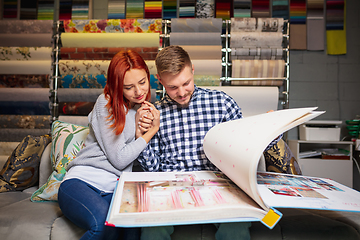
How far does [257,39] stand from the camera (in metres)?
2.36

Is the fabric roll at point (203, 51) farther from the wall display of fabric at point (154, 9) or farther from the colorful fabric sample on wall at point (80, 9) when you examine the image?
the colorful fabric sample on wall at point (80, 9)

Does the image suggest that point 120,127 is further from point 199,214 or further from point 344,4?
point 344,4

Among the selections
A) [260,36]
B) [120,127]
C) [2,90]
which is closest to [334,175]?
[260,36]

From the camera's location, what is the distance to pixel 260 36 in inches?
92.7

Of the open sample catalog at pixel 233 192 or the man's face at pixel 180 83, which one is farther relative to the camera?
the man's face at pixel 180 83

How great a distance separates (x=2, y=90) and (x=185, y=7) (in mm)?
2028

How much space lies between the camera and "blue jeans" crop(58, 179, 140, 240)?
2.53ft

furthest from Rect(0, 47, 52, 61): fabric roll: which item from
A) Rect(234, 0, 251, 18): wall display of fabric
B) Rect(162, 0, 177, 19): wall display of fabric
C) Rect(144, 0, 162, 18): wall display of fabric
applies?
Rect(234, 0, 251, 18): wall display of fabric

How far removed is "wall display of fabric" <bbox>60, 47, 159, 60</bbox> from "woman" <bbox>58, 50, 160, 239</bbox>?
134 cm

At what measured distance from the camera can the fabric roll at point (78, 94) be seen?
2365mm

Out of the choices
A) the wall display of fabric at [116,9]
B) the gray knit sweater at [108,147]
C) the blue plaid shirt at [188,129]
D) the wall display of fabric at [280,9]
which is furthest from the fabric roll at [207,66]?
the gray knit sweater at [108,147]

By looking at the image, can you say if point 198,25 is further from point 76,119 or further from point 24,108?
point 24,108

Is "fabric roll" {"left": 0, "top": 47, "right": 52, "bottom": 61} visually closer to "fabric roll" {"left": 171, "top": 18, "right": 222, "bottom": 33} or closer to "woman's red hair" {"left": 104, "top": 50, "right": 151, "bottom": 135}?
"fabric roll" {"left": 171, "top": 18, "right": 222, "bottom": 33}

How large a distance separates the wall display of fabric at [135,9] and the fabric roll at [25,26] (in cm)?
81
